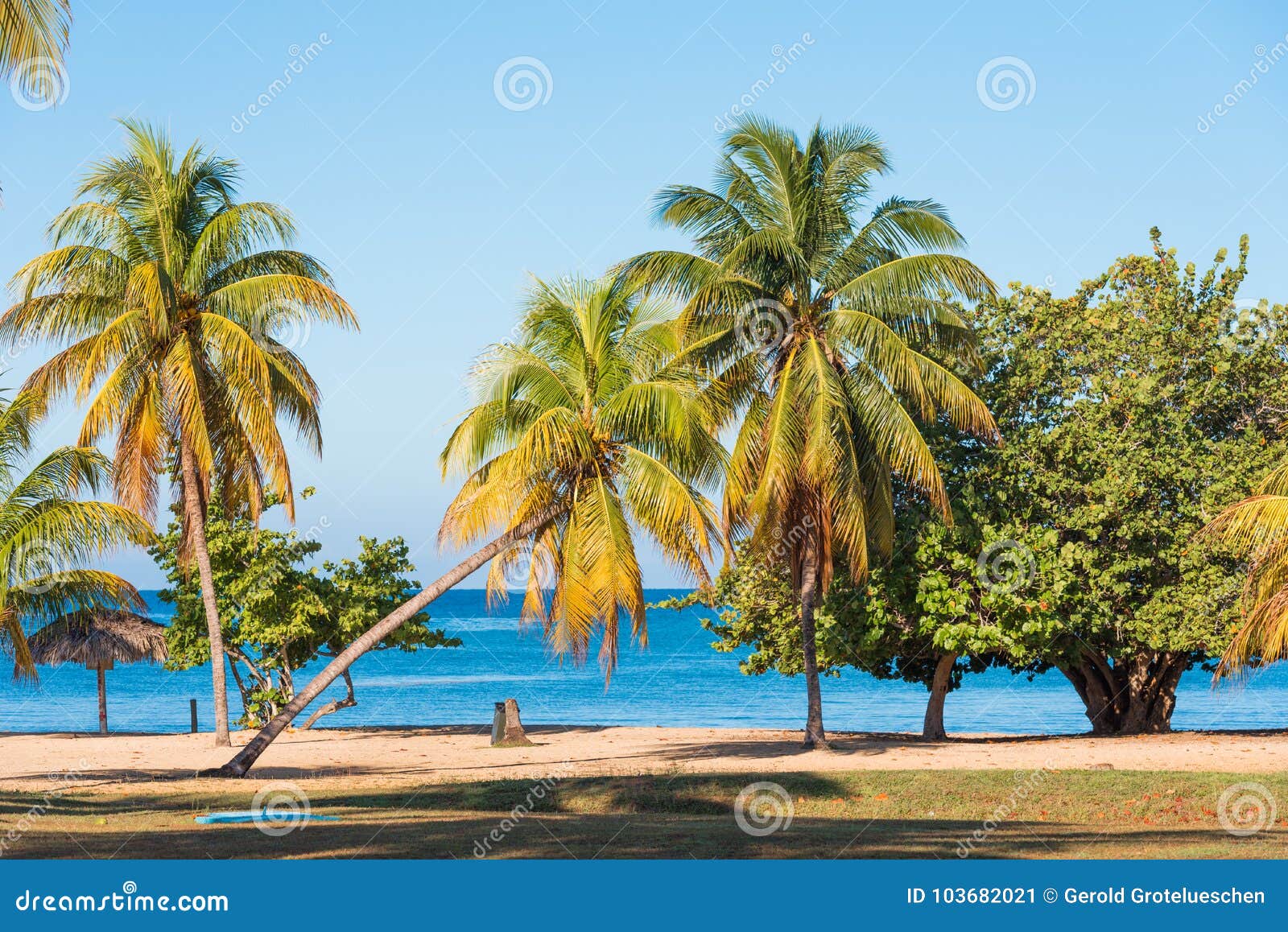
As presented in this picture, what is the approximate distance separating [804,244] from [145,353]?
999 centimetres

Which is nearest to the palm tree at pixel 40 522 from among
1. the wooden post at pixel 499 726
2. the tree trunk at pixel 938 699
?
the wooden post at pixel 499 726

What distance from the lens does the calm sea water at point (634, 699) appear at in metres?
51.2

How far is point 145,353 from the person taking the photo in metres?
18.4

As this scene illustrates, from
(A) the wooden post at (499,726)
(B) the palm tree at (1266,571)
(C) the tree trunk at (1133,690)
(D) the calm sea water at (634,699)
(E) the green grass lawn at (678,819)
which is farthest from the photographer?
(D) the calm sea water at (634,699)

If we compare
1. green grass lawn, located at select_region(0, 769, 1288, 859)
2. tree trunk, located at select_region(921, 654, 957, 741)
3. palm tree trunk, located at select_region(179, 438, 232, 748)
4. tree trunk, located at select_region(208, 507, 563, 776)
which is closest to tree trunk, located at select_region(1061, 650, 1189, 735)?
tree trunk, located at select_region(921, 654, 957, 741)

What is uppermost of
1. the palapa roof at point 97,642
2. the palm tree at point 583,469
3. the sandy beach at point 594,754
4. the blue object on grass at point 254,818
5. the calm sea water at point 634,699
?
the palm tree at point 583,469

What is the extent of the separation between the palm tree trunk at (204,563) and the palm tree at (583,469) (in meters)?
4.34

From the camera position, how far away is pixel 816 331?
19266 millimetres

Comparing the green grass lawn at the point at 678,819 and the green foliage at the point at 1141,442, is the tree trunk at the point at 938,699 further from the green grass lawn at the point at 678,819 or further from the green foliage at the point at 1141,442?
the green grass lawn at the point at 678,819

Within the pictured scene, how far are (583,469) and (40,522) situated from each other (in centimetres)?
855

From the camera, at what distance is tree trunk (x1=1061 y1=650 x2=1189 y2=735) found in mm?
24000

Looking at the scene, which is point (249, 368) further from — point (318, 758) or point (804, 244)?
point (804, 244)

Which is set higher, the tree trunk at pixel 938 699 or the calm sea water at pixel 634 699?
the tree trunk at pixel 938 699

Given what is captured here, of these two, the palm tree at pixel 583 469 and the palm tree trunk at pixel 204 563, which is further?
the palm tree trunk at pixel 204 563
